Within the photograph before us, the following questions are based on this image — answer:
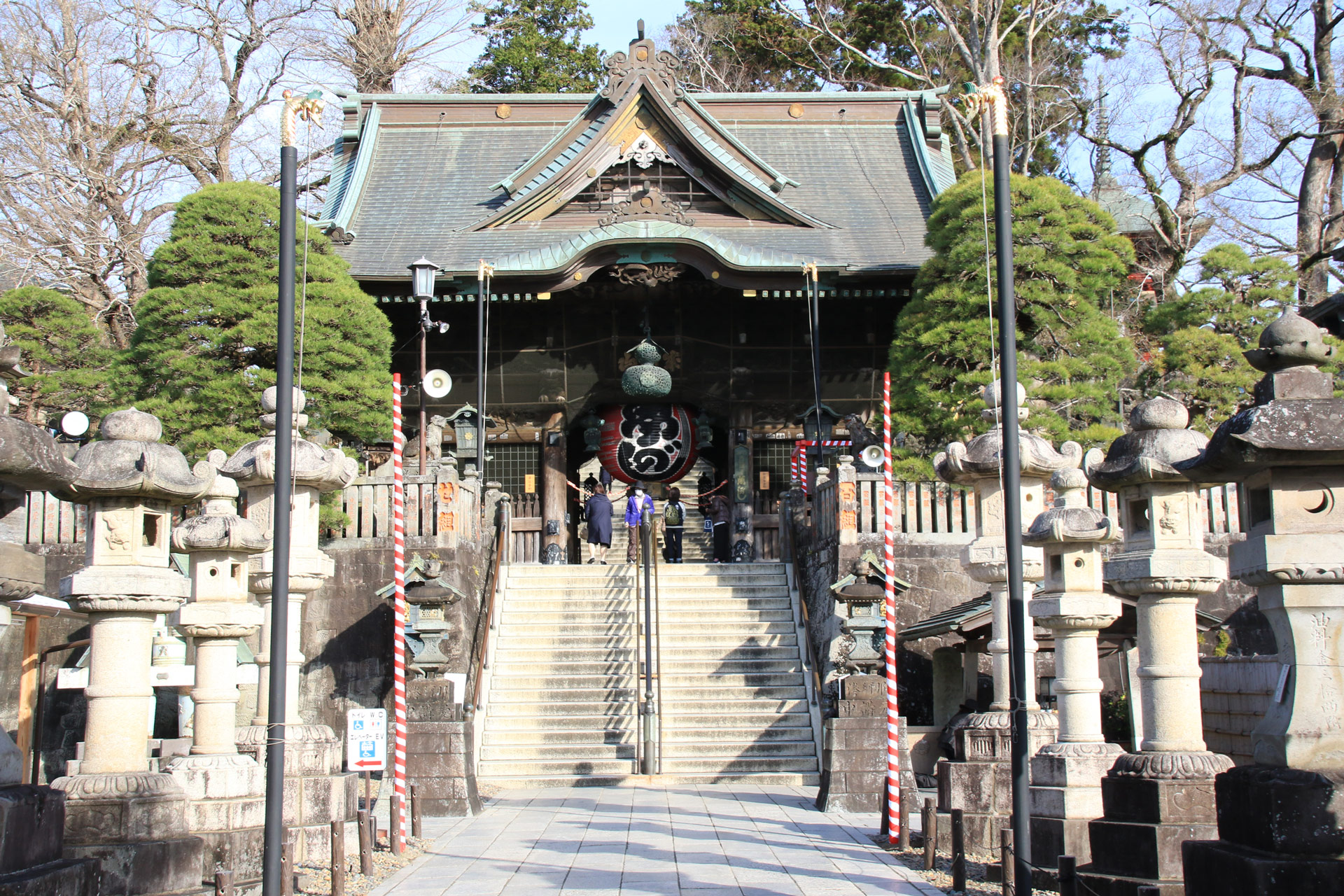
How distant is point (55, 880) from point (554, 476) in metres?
17.9

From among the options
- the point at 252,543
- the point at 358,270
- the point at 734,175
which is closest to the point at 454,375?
the point at 358,270

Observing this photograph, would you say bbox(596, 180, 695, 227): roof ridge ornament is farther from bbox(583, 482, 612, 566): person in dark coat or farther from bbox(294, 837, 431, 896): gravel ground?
bbox(294, 837, 431, 896): gravel ground

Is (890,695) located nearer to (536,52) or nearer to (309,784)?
(309,784)

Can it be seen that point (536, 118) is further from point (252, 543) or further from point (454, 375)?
point (252, 543)

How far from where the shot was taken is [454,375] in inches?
932

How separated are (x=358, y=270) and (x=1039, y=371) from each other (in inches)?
480

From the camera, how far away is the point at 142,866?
7.78 meters

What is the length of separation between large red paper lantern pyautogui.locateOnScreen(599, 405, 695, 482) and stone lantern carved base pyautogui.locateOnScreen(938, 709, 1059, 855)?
13.2m

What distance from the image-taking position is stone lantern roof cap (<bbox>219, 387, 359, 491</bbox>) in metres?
10.9

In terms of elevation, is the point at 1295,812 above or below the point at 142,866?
above

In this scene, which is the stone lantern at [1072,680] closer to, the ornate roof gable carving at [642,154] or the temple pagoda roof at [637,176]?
the temple pagoda roof at [637,176]

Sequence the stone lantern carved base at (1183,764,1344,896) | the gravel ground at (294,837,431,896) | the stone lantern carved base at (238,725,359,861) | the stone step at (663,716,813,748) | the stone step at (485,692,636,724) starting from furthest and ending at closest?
the stone step at (485,692,636,724) → the stone step at (663,716,813,748) → the stone lantern carved base at (238,725,359,861) → the gravel ground at (294,837,431,896) → the stone lantern carved base at (1183,764,1344,896)

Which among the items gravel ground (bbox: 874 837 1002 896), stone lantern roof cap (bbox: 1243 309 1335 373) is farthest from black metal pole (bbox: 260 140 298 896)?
stone lantern roof cap (bbox: 1243 309 1335 373)

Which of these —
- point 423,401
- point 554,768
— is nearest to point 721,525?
point 423,401
